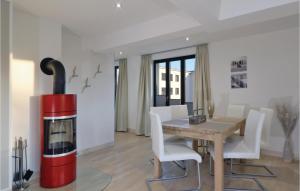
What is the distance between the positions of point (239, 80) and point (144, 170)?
2.81 metres

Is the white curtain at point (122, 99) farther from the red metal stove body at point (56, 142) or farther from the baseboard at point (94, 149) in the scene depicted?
the red metal stove body at point (56, 142)

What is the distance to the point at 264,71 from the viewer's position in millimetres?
3846

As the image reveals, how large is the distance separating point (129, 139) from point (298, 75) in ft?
13.3

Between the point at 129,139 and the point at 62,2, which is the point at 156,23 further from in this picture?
the point at 129,139

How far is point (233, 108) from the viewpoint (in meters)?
3.93

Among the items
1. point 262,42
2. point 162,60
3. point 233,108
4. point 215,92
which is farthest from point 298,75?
point 162,60

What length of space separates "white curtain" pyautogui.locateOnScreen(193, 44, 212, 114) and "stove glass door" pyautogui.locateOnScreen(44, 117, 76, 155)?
9.76 ft

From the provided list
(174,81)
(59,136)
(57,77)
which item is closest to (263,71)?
(174,81)

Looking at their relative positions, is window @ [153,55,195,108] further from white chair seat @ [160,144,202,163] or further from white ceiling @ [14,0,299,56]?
white chair seat @ [160,144,202,163]

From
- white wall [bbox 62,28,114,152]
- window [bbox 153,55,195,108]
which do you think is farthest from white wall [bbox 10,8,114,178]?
window [bbox 153,55,195,108]

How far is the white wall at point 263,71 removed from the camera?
3.57 metres

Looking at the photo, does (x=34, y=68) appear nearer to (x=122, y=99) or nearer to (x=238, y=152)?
(x=238, y=152)

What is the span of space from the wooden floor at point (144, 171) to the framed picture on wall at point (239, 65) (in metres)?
1.86

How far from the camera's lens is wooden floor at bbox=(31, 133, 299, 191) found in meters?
2.47
